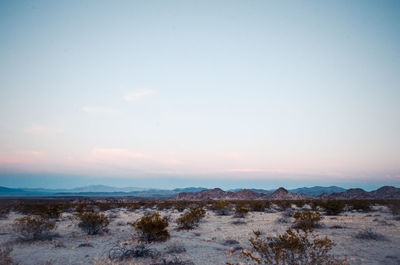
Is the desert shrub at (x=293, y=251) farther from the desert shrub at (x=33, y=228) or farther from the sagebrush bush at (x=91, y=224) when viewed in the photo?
the desert shrub at (x=33, y=228)

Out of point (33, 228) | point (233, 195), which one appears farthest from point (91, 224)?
point (233, 195)

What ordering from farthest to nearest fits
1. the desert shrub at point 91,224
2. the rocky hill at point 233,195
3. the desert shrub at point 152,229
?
the rocky hill at point 233,195, the desert shrub at point 91,224, the desert shrub at point 152,229

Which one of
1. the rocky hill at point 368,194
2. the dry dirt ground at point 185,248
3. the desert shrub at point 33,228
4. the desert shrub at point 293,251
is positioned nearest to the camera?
the desert shrub at point 293,251

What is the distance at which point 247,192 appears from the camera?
83125 mm

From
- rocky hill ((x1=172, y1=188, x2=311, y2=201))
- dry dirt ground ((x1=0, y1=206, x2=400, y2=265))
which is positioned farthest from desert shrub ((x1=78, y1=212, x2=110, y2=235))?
rocky hill ((x1=172, y1=188, x2=311, y2=201))

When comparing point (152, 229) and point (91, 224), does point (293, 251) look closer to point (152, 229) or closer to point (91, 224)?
point (152, 229)

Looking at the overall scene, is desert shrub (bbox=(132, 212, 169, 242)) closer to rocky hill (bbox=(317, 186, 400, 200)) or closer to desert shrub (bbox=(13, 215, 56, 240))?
desert shrub (bbox=(13, 215, 56, 240))

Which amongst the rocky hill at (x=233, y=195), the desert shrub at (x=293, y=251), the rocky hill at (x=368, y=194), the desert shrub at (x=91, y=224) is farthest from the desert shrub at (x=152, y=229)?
the rocky hill at (x=368, y=194)

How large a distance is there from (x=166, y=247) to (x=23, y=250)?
216 inches

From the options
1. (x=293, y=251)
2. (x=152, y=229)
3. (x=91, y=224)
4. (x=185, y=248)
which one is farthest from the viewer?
(x=91, y=224)

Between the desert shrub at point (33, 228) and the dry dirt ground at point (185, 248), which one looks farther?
the desert shrub at point (33, 228)

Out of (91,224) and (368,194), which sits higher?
(91,224)

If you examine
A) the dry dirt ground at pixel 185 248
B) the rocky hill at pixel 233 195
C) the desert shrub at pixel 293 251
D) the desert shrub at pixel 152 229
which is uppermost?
the desert shrub at pixel 293 251

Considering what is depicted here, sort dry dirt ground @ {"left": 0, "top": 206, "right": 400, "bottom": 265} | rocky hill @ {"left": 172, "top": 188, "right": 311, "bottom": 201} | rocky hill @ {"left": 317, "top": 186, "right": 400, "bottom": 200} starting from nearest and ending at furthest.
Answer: dry dirt ground @ {"left": 0, "top": 206, "right": 400, "bottom": 265}
rocky hill @ {"left": 317, "top": 186, "right": 400, "bottom": 200}
rocky hill @ {"left": 172, "top": 188, "right": 311, "bottom": 201}
